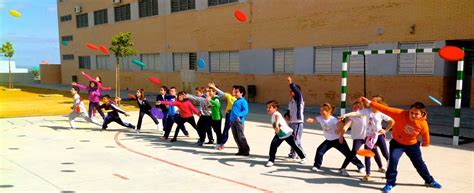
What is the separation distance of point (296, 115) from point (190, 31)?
781 inches

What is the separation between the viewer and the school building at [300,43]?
16.0m

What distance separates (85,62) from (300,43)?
1089 inches

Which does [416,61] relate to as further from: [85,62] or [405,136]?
[85,62]

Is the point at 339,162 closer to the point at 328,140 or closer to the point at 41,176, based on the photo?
the point at 328,140

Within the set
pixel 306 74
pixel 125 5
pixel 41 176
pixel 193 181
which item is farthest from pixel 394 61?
pixel 125 5

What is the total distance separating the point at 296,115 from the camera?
28.7 ft

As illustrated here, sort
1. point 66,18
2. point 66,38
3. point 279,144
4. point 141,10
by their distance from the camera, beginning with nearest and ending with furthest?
point 279,144 → point 141,10 → point 66,18 → point 66,38

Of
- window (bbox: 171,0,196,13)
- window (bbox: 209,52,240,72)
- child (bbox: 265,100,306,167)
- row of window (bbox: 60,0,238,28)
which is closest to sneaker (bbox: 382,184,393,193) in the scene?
child (bbox: 265,100,306,167)

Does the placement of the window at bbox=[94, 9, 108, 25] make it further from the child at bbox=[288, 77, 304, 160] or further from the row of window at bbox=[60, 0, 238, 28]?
the child at bbox=[288, 77, 304, 160]

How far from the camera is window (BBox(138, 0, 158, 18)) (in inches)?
1211

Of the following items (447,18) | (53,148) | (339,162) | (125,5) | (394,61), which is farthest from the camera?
(125,5)

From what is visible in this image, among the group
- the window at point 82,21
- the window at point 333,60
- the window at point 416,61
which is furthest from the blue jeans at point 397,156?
the window at point 82,21

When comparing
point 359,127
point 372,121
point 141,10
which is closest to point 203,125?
point 359,127

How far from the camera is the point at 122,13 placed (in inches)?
1353
